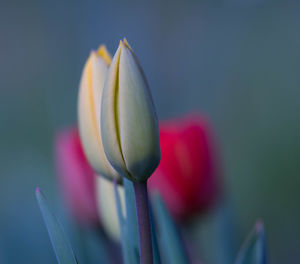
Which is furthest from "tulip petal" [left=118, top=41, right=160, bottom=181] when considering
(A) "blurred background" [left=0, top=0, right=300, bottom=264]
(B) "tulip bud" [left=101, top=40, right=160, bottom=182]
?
(A) "blurred background" [left=0, top=0, right=300, bottom=264]

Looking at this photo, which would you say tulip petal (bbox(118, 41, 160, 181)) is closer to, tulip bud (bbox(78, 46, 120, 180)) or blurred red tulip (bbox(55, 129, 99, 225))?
tulip bud (bbox(78, 46, 120, 180))

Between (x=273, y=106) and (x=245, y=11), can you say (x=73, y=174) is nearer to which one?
(x=273, y=106)

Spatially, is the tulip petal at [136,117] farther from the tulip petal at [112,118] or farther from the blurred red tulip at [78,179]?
the blurred red tulip at [78,179]

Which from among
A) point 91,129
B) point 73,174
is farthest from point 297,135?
point 91,129

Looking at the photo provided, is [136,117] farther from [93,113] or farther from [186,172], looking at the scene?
[186,172]

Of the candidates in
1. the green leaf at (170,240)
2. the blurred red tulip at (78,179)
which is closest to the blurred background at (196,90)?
the blurred red tulip at (78,179)
